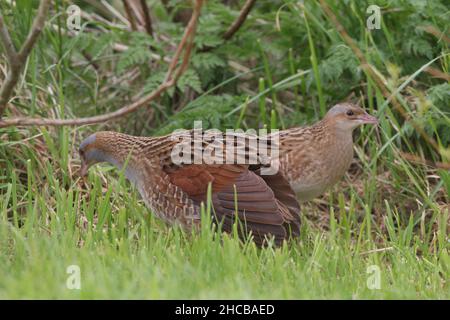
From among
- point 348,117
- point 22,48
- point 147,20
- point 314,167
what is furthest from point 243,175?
point 147,20

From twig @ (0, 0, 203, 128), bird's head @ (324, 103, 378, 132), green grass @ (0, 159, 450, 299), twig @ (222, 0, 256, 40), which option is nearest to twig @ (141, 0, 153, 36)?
twig @ (222, 0, 256, 40)

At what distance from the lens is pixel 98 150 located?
Result: 6.10 m

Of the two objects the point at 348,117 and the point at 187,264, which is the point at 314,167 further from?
the point at 187,264

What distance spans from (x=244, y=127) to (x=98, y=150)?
1.63m

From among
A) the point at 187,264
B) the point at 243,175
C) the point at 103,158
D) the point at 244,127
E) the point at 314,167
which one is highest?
the point at 244,127

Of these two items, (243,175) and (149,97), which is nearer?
(149,97)

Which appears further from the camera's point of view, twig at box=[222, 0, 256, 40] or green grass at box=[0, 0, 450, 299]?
twig at box=[222, 0, 256, 40]

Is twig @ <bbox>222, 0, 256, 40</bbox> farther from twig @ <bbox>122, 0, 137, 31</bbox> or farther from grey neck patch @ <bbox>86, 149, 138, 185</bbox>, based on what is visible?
grey neck patch @ <bbox>86, 149, 138, 185</bbox>

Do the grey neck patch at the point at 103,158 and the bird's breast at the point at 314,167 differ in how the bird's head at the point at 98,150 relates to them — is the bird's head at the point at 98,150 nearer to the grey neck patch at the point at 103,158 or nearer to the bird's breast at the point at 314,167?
the grey neck patch at the point at 103,158

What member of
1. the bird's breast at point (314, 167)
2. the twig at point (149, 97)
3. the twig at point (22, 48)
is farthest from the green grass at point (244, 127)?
the twig at point (22, 48)

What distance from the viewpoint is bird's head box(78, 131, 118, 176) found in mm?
6055

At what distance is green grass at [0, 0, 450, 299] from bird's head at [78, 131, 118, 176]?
14 cm
